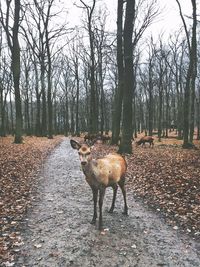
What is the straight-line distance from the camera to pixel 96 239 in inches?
252

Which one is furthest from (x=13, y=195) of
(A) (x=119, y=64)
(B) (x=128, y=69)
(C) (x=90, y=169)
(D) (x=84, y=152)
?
(A) (x=119, y=64)

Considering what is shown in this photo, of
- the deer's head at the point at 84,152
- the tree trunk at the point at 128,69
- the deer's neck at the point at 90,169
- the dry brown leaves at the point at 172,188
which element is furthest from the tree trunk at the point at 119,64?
the deer's head at the point at 84,152

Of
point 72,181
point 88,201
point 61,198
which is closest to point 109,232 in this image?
point 88,201

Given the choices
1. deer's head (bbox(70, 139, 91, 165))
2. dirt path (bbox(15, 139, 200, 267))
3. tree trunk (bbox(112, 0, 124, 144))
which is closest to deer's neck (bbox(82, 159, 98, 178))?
deer's head (bbox(70, 139, 91, 165))

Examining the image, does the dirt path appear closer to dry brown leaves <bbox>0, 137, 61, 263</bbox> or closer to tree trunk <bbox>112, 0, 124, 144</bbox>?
dry brown leaves <bbox>0, 137, 61, 263</bbox>

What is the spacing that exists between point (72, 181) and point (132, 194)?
106 inches

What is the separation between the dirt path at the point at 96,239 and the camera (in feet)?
18.4

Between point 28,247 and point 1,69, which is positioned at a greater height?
point 1,69

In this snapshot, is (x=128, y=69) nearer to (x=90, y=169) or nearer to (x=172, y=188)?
(x=172, y=188)

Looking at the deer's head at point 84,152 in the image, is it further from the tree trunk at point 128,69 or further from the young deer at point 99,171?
the tree trunk at point 128,69

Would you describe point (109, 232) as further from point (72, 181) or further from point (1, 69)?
point (1, 69)

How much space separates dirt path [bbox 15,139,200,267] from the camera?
18.4 feet

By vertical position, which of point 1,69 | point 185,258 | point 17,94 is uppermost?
point 1,69

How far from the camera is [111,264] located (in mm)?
5453
